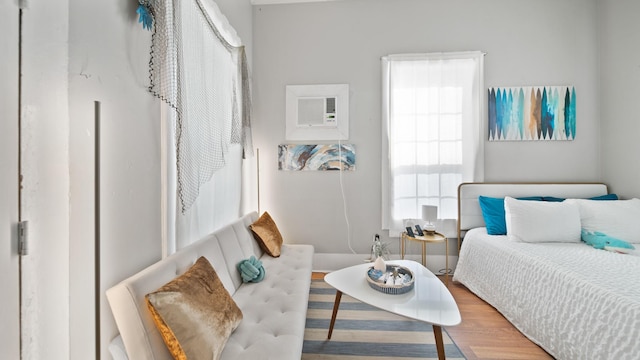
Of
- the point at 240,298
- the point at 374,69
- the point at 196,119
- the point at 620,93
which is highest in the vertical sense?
the point at 374,69

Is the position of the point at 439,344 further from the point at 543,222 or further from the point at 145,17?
the point at 145,17

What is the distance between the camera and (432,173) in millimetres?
2924

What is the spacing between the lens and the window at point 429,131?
288 cm

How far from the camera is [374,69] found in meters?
2.99

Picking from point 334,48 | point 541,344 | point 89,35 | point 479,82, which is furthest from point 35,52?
point 479,82

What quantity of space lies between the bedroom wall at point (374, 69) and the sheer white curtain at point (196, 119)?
745 millimetres

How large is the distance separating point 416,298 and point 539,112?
2.59m

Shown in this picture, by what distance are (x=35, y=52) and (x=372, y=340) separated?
212cm

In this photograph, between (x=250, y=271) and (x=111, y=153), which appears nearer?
(x=111, y=153)

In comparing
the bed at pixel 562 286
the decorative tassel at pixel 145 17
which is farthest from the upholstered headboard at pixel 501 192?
the decorative tassel at pixel 145 17

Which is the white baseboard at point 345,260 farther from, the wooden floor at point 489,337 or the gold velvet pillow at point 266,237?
the gold velvet pillow at point 266,237
